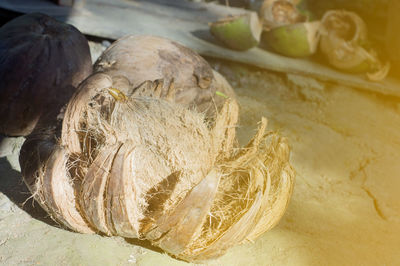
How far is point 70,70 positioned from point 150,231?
152 centimetres

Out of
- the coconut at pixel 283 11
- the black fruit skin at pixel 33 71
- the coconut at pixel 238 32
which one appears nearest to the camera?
the black fruit skin at pixel 33 71

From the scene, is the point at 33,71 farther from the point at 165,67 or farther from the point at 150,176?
the point at 150,176

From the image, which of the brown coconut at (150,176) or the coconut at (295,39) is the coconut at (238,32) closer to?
the coconut at (295,39)

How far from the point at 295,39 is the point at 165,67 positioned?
6.66ft

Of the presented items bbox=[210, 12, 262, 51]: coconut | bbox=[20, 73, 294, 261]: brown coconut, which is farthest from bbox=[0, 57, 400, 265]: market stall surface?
bbox=[210, 12, 262, 51]: coconut

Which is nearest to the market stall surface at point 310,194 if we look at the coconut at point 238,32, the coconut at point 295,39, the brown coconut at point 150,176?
the brown coconut at point 150,176

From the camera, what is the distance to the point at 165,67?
9.74ft

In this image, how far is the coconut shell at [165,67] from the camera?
2.86 m

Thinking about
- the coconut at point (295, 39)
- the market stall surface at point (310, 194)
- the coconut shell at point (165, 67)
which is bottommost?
the market stall surface at point (310, 194)

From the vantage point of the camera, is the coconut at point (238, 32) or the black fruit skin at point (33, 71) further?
the coconut at point (238, 32)

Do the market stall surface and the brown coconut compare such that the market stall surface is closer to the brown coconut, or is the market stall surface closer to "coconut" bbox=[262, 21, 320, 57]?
the brown coconut

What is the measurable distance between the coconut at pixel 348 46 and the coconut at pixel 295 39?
0.62 feet

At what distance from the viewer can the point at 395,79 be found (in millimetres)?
4523

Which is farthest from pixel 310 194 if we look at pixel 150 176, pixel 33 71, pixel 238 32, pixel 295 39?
pixel 295 39
